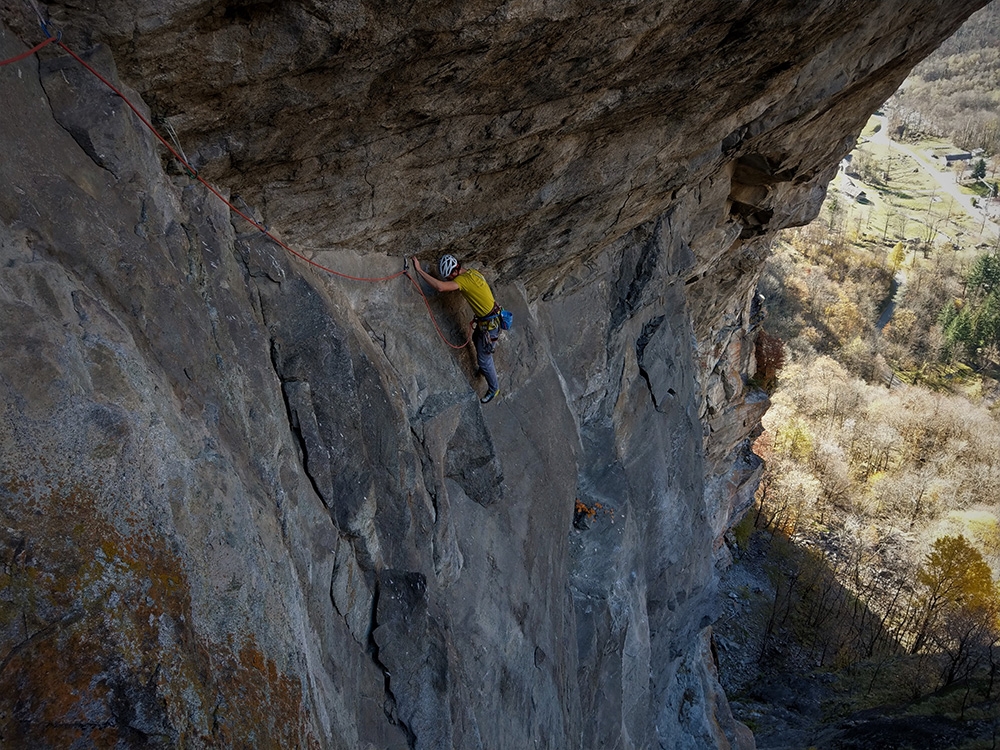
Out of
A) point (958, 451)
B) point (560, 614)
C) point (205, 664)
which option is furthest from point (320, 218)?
point (958, 451)

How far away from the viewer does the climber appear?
23.3 feet

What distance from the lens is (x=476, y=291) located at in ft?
23.7

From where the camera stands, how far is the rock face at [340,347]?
10.4 ft

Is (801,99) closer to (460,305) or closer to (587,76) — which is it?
(587,76)

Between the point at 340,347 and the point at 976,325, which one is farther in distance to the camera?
the point at 976,325

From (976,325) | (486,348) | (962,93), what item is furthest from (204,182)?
(962,93)

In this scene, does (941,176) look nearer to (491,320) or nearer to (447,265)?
(491,320)

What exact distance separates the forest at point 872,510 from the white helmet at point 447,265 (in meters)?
18.6

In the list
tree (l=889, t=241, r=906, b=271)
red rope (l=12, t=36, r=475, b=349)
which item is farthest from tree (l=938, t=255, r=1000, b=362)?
red rope (l=12, t=36, r=475, b=349)

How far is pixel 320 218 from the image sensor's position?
5.71 meters

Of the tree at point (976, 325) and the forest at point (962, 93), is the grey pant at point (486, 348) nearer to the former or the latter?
the tree at point (976, 325)

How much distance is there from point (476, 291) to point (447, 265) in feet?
1.42

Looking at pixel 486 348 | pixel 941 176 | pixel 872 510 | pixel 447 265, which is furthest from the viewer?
pixel 941 176

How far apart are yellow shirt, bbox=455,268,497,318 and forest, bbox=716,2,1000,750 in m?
18.2
